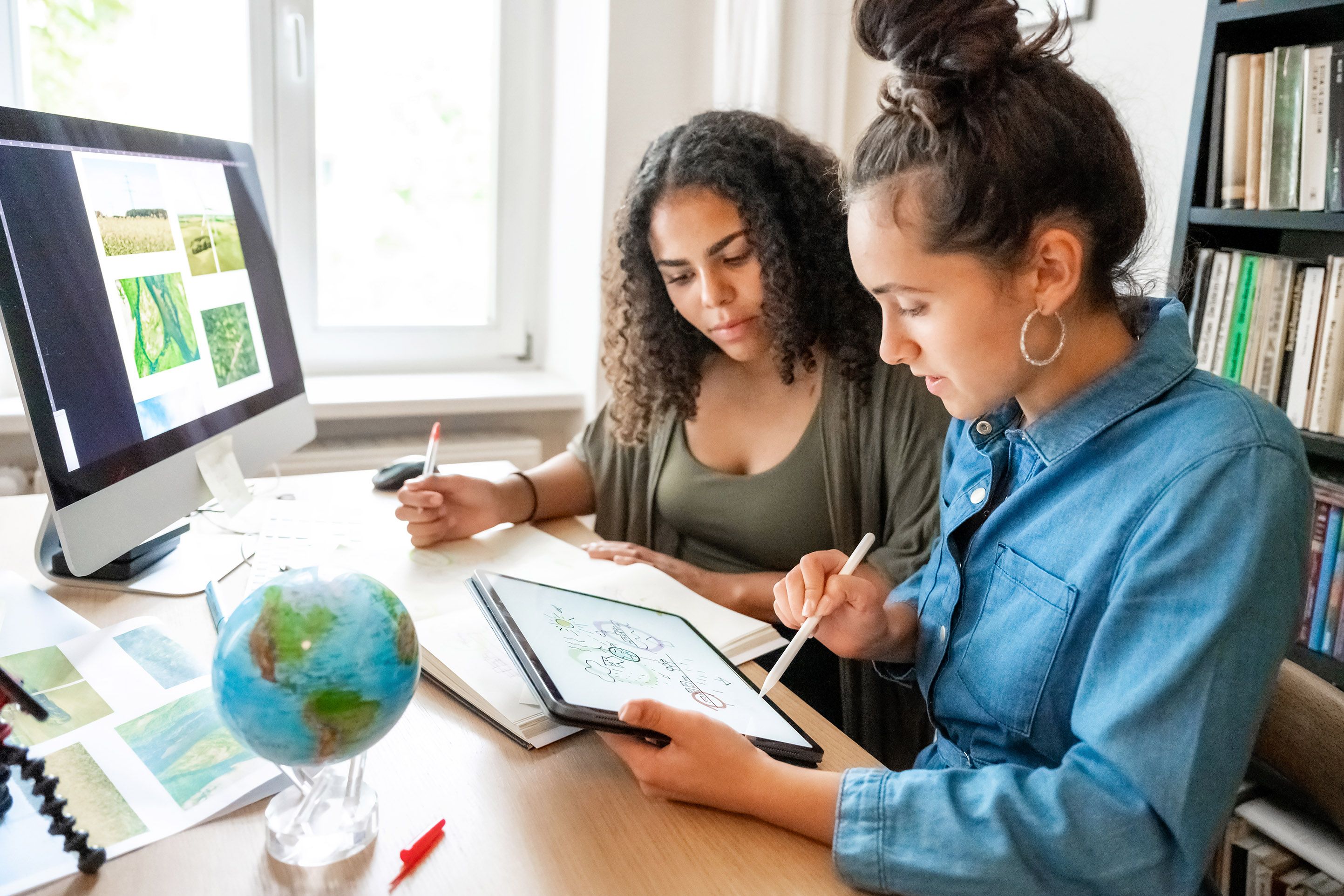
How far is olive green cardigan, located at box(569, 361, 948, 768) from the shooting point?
1202mm

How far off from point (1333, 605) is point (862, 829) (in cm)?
94

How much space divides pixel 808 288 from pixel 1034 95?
2.01 feet

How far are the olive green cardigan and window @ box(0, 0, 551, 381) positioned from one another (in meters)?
1.22

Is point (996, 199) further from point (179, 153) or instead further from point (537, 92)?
point (537, 92)

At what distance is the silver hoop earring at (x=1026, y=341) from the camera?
0.77 metres

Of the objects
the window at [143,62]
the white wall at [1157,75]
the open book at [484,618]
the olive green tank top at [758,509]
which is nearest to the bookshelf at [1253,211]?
the white wall at [1157,75]

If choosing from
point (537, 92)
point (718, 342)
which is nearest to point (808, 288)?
point (718, 342)

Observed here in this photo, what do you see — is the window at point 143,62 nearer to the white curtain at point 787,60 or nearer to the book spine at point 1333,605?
the white curtain at point 787,60

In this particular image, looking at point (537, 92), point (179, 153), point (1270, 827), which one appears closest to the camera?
point (179, 153)

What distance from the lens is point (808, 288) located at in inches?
52.6

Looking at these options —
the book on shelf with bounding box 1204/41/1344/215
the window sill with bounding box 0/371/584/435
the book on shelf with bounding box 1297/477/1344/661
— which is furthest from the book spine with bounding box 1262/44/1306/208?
the window sill with bounding box 0/371/584/435

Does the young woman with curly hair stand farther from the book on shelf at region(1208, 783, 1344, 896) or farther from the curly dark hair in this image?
the book on shelf at region(1208, 783, 1344, 896)

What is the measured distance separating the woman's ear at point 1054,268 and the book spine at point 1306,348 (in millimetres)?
656

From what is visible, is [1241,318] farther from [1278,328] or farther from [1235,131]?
[1235,131]
